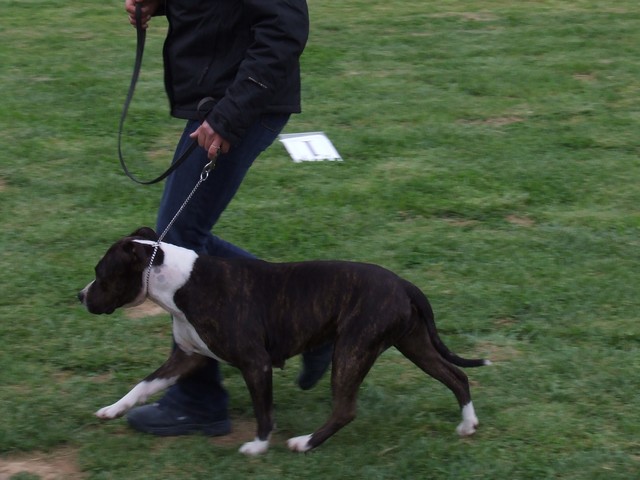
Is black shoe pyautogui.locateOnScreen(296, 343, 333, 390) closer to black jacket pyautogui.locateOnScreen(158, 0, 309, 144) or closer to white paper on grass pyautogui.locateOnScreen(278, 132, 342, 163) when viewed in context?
black jacket pyautogui.locateOnScreen(158, 0, 309, 144)

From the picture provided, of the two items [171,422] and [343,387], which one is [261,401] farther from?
[171,422]

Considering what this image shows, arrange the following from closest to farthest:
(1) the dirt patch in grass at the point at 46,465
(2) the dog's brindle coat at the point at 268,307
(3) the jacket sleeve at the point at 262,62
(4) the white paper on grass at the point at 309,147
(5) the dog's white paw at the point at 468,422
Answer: (3) the jacket sleeve at the point at 262,62 → (1) the dirt patch in grass at the point at 46,465 → (2) the dog's brindle coat at the point at 268,307 → (5) the dog's white paw at the point at 468,422 → (4) the white paper on grass at the point at 309,147

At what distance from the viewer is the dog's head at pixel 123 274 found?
4188 mm

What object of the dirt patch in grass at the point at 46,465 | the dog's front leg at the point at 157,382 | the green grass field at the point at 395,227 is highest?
the dog's front leg at the point at 157,382

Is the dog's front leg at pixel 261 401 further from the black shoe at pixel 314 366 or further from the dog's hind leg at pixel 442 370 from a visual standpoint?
the dog's hind leg at pixel 442 370

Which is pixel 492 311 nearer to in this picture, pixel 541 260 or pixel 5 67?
pixel 541 260

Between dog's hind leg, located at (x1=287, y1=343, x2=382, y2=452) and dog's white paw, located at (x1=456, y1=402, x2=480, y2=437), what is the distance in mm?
463

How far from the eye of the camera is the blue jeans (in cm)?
427

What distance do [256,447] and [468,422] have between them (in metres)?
0.86

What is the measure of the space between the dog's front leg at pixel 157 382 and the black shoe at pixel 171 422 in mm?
61

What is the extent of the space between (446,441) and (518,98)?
5.32 meters

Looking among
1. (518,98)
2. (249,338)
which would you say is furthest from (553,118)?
(249,338)

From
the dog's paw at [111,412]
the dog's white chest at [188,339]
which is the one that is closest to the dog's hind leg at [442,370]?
the dog's white chest at [188,339]

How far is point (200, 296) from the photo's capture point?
166 inches
